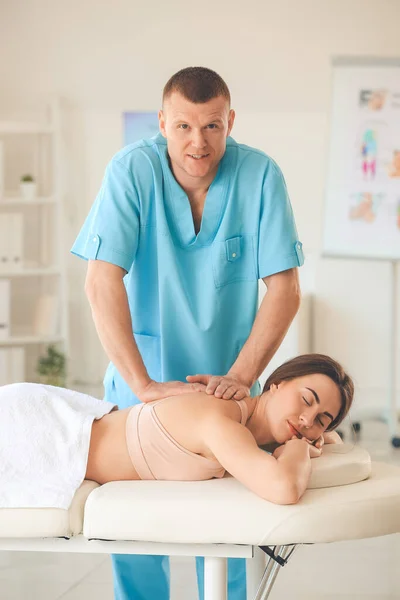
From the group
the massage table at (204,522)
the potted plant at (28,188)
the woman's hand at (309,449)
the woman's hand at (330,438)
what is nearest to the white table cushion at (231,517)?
the massage table at (204,522)

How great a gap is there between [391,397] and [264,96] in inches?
73.3

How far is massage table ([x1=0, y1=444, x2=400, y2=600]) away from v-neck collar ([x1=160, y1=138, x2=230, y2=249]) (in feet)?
1.90

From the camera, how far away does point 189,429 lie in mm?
1375

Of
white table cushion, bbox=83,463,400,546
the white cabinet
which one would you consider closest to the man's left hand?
white table cushion, bbox=83,463,400,546

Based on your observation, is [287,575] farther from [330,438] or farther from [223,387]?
[223,387]

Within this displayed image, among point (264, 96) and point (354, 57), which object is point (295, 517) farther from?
point (264, 96)

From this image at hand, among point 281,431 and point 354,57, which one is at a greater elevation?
point 354,57

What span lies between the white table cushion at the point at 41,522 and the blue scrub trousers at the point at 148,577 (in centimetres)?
54

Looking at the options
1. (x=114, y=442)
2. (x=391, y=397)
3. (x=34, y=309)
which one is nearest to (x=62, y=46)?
(x=34, y=309)

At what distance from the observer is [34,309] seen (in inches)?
199

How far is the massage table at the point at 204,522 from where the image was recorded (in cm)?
118

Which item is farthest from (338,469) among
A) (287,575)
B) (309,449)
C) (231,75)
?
(231,75)

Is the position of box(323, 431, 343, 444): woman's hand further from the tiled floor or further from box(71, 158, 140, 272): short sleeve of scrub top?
the tiled floor

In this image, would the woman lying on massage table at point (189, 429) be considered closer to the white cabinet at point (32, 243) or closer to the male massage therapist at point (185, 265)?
the male massage therapist at point (185, 265)
